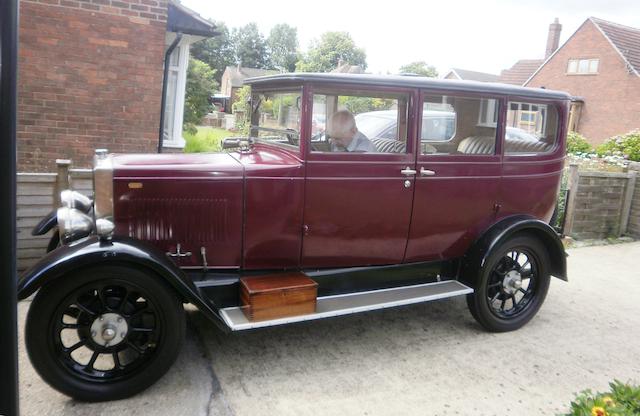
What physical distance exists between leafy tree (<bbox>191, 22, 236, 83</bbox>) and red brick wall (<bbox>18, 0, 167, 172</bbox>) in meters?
58.2

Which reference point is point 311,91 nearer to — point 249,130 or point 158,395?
point 249,130

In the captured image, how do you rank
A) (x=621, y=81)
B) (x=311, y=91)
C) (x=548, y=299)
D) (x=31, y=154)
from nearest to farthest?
(x=311, y=91), (x=548, y=299), (x=31, y=154), (x=621, y=81)

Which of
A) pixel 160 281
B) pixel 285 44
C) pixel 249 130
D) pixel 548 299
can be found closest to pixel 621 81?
pixel 548 299

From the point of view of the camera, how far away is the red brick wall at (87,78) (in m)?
5.78

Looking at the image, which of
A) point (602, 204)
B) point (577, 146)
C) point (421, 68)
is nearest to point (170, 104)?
point (602, 204)

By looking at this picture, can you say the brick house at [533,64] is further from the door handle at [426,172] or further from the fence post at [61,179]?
the fence post at [61,179]

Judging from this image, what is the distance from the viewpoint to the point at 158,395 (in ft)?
10.1

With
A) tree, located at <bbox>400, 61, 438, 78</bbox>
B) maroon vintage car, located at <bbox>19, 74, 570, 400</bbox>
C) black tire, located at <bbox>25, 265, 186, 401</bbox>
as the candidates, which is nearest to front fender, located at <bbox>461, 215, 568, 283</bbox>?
maroon vintage car, located at <bbox>19, 74, 570, 400</bbox>

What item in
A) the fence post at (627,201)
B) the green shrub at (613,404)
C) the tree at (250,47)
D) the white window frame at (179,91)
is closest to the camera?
the green shrub at (613,404)

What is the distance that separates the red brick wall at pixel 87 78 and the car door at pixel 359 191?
3.44 metres

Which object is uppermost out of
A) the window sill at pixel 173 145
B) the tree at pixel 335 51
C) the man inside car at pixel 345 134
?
the tree at pixel 335 51

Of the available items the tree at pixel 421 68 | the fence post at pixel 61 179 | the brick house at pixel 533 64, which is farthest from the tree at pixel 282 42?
the fence post at pixel 61 179

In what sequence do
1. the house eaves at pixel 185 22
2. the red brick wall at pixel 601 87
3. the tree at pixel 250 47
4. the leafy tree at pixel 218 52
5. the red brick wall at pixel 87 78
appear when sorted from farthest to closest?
the tree at pixel 250 47, the leafy tree at pixel 218 52, the red brick wall at pixel 601 87, the house eaves at pixel 185 22, the red brick wall at pixel 87 78

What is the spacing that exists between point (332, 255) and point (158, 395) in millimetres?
1467
